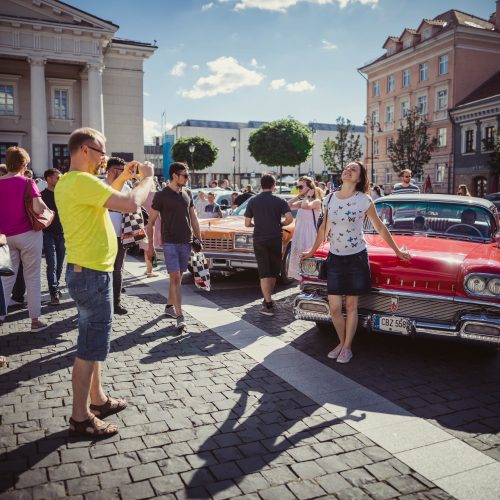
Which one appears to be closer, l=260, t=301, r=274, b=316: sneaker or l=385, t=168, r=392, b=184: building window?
l=260, t=301, r=274, b=316: sneaker

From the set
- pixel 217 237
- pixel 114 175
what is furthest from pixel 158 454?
pixel 217 237

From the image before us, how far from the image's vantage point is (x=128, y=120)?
4041 centimetres

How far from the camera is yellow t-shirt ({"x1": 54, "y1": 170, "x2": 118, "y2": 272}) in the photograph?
325cm

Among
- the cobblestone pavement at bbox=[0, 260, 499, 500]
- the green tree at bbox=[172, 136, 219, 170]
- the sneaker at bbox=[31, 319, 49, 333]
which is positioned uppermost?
the green tree at bbox=[172, 136, 219, 170]

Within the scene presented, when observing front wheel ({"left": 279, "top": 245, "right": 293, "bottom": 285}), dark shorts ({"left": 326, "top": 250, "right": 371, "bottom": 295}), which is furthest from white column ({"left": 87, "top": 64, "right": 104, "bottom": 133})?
dark shorts ({"left": 326, "top": 250, "right": 371, "bottom": 295})

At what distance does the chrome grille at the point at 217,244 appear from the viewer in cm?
940

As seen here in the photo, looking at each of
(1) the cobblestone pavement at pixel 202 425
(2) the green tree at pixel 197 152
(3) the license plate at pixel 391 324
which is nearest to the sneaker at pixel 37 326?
(1) the cobblestone pavement at pixel 202 425

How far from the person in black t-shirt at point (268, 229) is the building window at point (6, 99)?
32.8 m

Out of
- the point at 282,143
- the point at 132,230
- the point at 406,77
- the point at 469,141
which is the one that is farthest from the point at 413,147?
the point at 132,230

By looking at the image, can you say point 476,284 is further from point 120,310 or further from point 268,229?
point 120,310

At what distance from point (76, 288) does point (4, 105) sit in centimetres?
3600

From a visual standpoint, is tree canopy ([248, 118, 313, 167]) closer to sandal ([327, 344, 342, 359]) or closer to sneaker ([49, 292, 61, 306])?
sneaker ([49, 292, 61, 306])

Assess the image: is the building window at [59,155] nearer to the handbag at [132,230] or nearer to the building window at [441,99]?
the handbag at [132,230]

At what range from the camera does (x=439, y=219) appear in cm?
635
